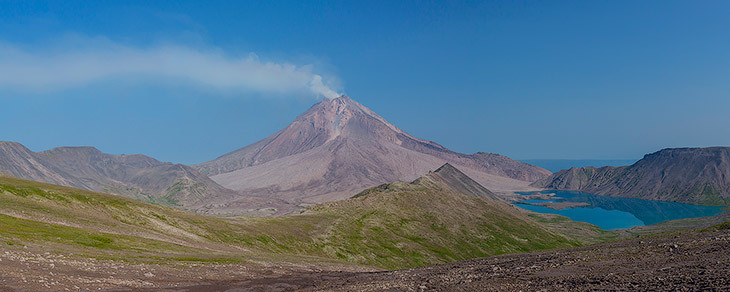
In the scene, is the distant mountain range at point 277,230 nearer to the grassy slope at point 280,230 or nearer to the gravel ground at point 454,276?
the grassy slope at point 280,230

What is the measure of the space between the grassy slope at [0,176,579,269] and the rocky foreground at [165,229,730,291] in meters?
17.5

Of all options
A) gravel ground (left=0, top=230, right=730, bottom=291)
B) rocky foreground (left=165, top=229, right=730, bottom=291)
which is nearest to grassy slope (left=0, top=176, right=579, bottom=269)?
gravel ground (left=0, top=230, right=730, bottom=291)

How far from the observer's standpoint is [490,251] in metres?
148

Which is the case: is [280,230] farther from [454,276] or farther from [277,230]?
[454,276]

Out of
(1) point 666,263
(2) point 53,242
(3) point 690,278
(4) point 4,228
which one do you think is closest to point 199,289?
(2) point 53,242

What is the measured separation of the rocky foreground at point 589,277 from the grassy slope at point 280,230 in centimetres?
1750

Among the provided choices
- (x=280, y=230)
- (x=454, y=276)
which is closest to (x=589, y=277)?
(x=454, y=276)

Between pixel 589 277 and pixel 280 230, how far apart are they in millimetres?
81117

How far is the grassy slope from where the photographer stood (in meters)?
53.8

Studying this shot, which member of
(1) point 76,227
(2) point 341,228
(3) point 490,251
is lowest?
(3) point 490,251

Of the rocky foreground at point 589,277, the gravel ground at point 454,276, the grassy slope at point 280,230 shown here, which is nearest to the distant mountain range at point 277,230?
the grassy slope at point 280,230

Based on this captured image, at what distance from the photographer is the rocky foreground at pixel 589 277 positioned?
97.6ft

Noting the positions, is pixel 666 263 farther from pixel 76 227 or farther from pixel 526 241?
pixel 526 241

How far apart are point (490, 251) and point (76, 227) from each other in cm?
12946
